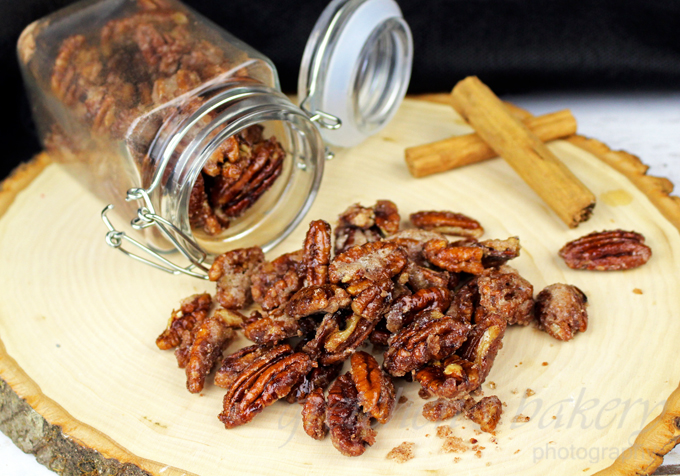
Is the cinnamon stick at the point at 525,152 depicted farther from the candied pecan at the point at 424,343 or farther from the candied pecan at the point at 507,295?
the candied pecan at the point at 424,343

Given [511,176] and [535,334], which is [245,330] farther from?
[511,176]

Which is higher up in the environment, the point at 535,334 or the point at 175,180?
the point at 175,180

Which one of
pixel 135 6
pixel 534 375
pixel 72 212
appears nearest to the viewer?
pixel 534 375

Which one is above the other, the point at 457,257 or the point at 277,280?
the point at 457,257

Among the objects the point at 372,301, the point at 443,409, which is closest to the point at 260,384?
the point at 372,301

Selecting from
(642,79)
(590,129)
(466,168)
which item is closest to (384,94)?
(466,168)

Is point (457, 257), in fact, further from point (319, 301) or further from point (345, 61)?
point (345, 61)

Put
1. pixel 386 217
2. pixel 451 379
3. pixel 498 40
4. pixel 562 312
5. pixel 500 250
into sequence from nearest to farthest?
pixel 451 379 < pixel 562 312 < pixel 500 250 < pixel 386 217 < pixel 498 40

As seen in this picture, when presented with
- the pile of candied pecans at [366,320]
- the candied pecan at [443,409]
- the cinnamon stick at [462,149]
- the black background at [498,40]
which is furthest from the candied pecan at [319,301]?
the black background at [498,40]
